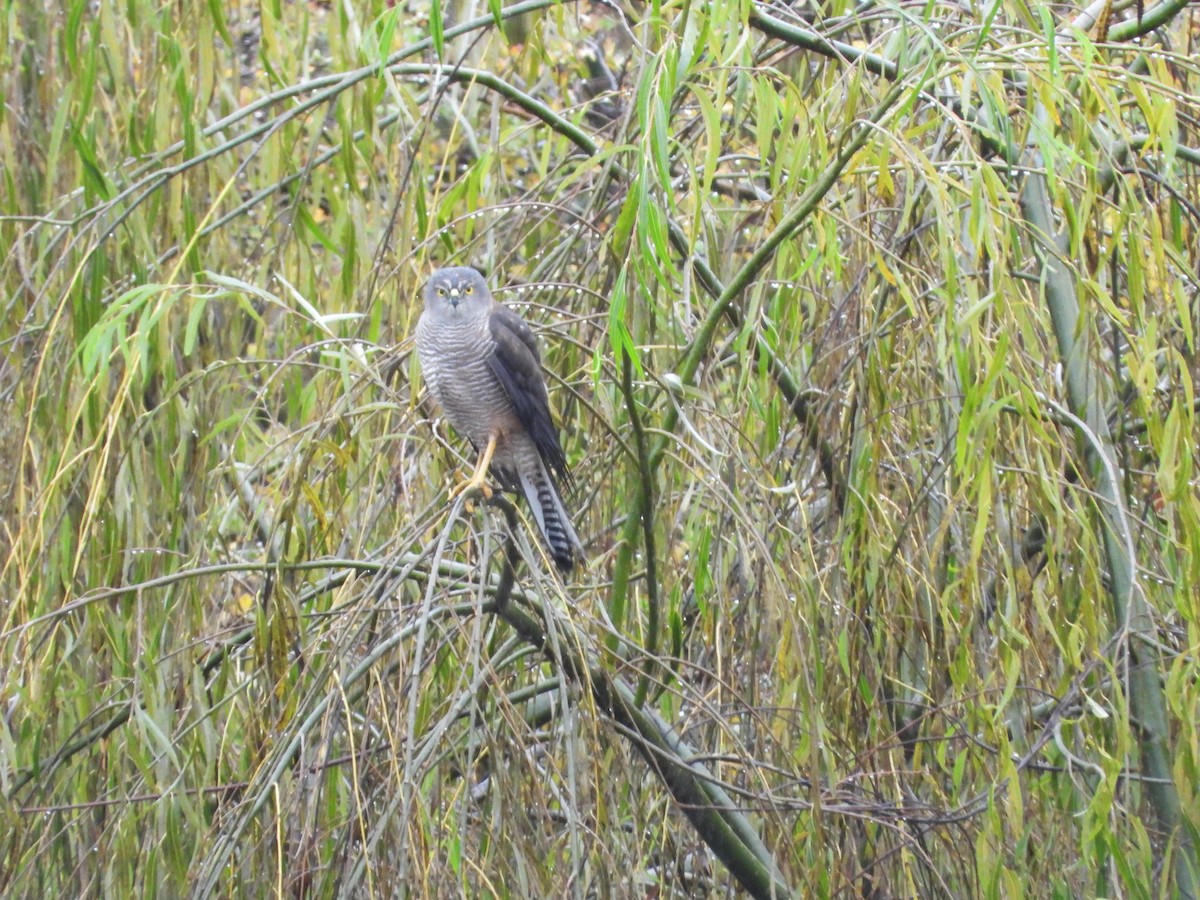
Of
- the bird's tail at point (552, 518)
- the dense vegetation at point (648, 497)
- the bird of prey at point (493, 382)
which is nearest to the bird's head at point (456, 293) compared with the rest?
the bird of prey at point (493, 382)

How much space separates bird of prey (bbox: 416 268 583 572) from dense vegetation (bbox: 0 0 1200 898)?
0.09 m

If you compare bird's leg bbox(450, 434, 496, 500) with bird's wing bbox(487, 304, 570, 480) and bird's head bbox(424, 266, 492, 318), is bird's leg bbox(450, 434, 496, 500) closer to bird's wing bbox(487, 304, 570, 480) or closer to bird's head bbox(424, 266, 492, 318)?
bird's wing bbox(487, 304, 570, 480)

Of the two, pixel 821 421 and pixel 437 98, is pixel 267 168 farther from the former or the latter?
pixel 821 421

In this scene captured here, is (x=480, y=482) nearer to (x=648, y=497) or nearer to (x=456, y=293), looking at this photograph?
(x=648, y=497)

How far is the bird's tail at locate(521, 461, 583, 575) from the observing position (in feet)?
8.14

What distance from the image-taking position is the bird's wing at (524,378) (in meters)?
2.72

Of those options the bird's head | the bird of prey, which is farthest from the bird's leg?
the bird's head

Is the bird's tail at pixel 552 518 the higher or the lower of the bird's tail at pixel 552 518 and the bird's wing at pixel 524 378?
the lower

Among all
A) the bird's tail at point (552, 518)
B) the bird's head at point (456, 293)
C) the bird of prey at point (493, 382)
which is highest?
the bird's head at point (456, 293)

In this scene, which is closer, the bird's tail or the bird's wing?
the bird's tail

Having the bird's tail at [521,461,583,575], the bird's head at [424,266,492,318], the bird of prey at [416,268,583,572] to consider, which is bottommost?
the bird's tail at [521,461,583,575]

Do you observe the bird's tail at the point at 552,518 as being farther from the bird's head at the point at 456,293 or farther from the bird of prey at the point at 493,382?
the bird's head at the point at 456,293

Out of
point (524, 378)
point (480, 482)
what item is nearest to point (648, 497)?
point (480, 482)

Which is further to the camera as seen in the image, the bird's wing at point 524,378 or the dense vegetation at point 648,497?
the bird's wing at point 524,378
